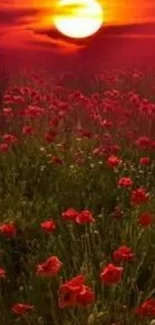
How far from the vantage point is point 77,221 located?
354 centimetres

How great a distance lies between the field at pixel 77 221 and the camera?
10.4 feet

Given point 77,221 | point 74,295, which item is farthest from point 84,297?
point 77,221

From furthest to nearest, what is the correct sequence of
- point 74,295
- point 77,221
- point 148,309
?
point 77,221, point 148,309, point 74,295

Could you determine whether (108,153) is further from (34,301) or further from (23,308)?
(23,308)

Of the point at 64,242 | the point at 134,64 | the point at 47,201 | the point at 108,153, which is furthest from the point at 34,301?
the point at 134,64

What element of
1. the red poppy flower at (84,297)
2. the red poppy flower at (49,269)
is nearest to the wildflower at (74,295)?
the red poppy flower at (84,297)

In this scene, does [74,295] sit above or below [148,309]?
above

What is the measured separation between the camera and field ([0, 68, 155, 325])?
3.17 meters

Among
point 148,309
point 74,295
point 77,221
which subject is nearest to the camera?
point 74,295

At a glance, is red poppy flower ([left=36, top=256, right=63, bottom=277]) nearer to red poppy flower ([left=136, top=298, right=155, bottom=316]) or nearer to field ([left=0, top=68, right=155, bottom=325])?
field ([left=0, top=68, right=155, bottom=325])

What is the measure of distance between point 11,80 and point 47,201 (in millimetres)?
5333

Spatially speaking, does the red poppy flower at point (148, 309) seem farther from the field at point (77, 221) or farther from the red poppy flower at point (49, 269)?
the red poppy flower at point (49, 269)

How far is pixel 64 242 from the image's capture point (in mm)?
4160

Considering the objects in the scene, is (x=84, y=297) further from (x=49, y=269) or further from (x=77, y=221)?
(x=77, y=221)
